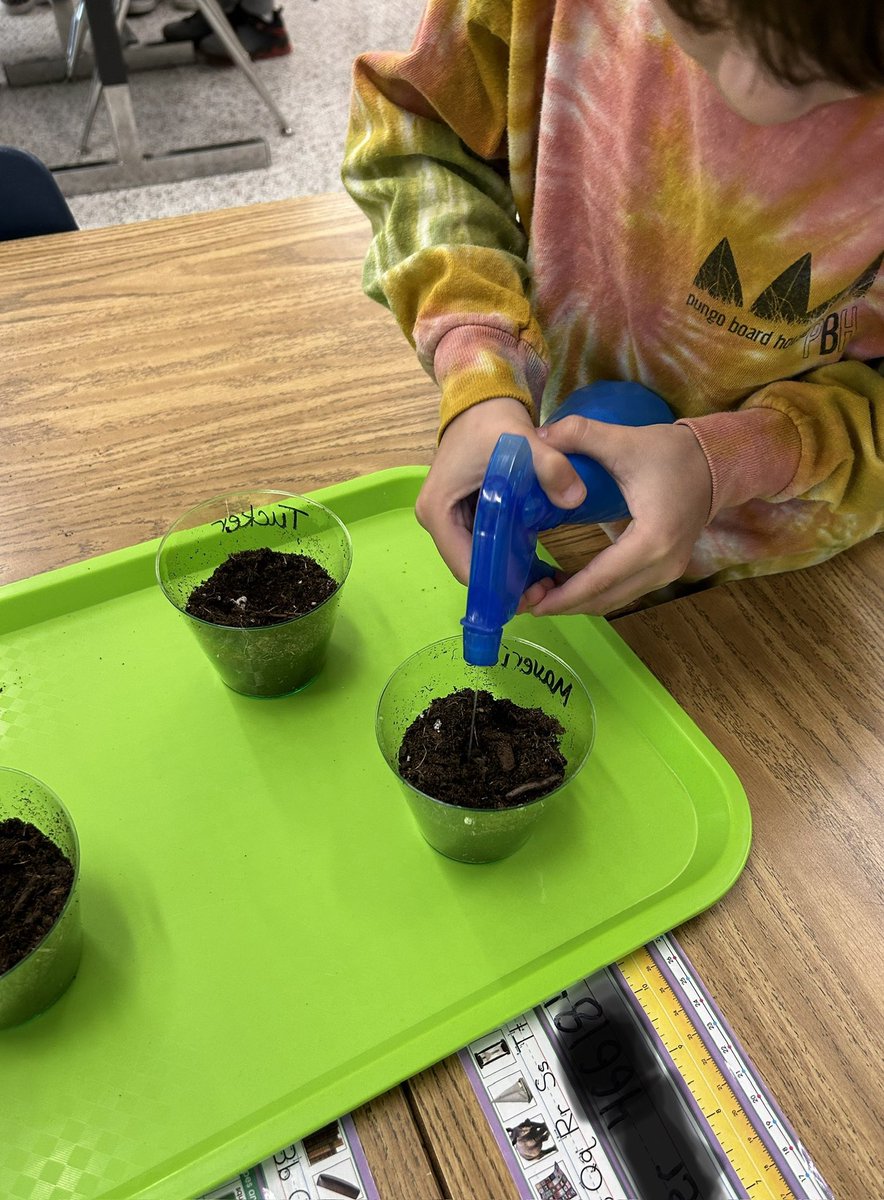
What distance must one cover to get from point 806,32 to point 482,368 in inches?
10.6

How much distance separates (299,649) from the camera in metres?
0.62

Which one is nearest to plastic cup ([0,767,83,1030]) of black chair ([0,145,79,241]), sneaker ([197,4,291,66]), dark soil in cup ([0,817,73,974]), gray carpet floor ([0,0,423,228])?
dark soil in cup ([0,817,73,974])

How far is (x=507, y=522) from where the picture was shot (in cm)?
46

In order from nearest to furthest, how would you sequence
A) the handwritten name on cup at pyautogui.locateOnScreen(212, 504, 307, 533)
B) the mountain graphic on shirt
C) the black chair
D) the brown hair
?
the brown hair < the mountain graphic on shirt < the handwritten name on cup at pyautogui.locateOnScreen(212, 504, 307, 533) < the black chair

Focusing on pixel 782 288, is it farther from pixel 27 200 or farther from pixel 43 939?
pixel 27 200

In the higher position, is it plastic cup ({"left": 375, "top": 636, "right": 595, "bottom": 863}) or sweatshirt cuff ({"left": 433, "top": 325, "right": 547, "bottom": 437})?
sweatshirt cuff ({"left": 433, "top": 325, "right": 547, "bottom": 437})

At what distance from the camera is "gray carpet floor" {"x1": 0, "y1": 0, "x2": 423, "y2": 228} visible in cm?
225

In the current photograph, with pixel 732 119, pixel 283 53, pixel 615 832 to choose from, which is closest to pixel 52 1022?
pixel 615 832

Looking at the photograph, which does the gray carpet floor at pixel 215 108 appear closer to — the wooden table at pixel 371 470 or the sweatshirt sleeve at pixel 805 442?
the wooden table at pixel 371 470

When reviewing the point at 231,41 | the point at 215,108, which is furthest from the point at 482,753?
the point at 215,108

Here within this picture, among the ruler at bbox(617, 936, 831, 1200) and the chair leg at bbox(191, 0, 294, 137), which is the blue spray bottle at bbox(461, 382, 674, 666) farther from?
the chair leg at bbox(191, 0, 294, 137)

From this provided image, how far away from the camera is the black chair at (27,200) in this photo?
0.93 m

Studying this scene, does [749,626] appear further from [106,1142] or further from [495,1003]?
[106,1142]

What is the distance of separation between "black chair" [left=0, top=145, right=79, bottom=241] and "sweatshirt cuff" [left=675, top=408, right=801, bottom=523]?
29.0 inches
